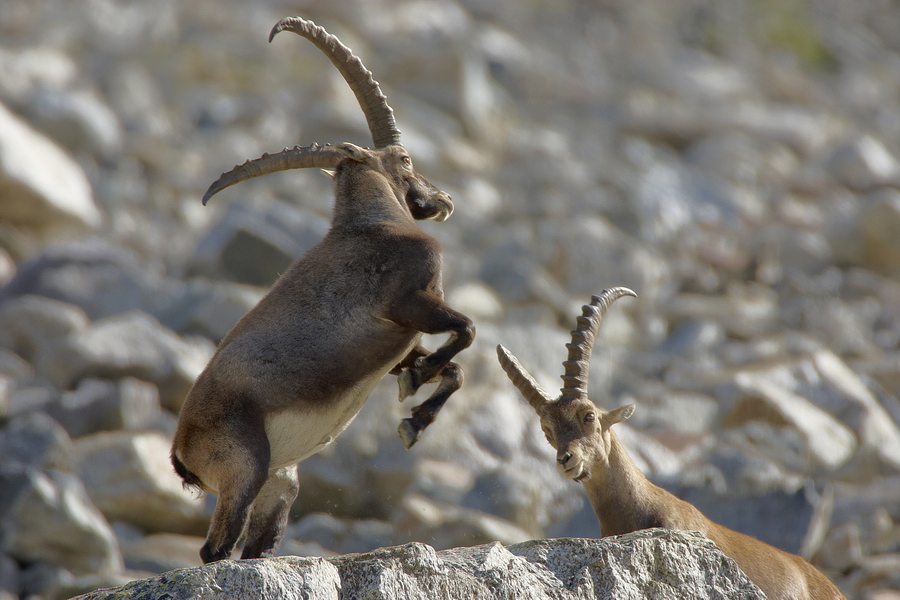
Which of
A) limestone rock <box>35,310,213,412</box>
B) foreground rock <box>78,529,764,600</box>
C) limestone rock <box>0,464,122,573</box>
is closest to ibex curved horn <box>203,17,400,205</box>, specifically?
foreground rock <box>78,529,764,600</box>

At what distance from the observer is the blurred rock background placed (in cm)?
952

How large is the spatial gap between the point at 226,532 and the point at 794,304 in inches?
583

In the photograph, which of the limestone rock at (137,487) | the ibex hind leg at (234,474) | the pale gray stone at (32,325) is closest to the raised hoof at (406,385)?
the ibex hind leg at (234,474)

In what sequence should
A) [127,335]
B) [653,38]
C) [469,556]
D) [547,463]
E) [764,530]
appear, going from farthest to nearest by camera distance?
[653,38] → [127,335] → [547,463] → [764,530] → [469,556]

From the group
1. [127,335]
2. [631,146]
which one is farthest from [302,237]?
[631,146]

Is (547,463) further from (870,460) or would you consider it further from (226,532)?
(226,532)

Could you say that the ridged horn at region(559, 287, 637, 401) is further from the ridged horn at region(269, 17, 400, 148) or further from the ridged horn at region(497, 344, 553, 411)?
the ridged horn at region(269, 17, 400, 148)

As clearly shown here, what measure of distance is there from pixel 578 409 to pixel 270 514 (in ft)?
7.39

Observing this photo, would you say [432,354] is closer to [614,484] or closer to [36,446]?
[614,484]

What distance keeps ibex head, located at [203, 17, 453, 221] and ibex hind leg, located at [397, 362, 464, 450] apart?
1.31 meters

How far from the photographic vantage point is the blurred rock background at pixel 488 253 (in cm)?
952

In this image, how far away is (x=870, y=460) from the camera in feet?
38.4

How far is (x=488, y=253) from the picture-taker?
18438 millimetres

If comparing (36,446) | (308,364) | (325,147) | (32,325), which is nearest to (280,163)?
(325,147)
